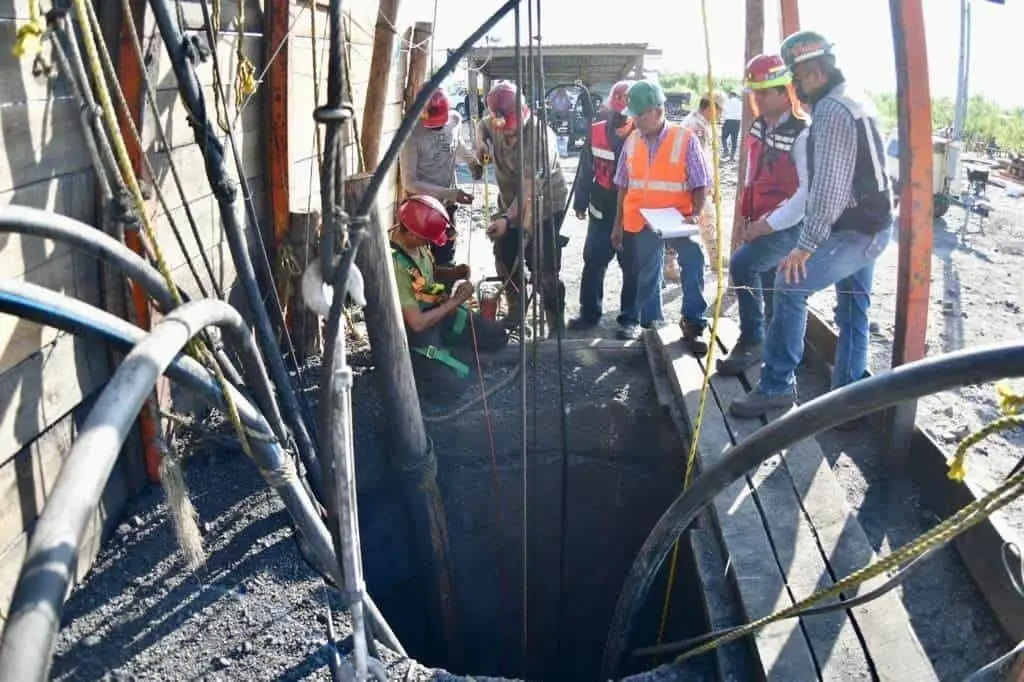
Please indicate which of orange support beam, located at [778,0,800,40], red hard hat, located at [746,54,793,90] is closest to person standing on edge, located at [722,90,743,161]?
orange support beam, located at [778,0,800,40]

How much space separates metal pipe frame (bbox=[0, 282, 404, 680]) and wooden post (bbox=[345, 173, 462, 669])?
0.81 metres

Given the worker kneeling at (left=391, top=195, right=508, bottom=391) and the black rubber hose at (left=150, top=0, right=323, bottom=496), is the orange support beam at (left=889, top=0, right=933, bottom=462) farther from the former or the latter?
the black rubber hose at (left=150, top=0, right=323, bottom=496)

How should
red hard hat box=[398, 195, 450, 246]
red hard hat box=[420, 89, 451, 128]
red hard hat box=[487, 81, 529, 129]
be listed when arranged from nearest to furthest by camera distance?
red hard hat box=[398, 195, 450, 246]
red hard hat box=[487, 81, 529, 129]
red hard hat box=[420, 89, 451, 128]

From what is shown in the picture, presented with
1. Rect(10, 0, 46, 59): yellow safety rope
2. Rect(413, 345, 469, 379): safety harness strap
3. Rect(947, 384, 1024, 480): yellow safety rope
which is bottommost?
Rect(413, 345, 469, 379): safety harness strap

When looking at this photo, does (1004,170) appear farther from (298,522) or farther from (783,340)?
(298,522)

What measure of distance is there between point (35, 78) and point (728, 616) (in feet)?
10.0

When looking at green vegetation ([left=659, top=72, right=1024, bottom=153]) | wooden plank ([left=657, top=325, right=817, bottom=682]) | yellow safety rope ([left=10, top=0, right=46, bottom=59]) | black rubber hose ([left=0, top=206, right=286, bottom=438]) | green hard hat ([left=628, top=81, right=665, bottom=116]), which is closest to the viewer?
yellow safety rope ([left=10, top=0, right=46, bottom=59])

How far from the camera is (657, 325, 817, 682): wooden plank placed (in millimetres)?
2568

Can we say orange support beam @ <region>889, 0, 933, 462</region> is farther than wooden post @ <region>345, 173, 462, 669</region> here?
Yes

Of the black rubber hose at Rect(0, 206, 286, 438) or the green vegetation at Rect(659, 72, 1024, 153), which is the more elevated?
the green vegetation at Rect(659, 72, 1024, 153)

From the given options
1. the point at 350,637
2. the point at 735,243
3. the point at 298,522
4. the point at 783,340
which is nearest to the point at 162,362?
the point at 298,522

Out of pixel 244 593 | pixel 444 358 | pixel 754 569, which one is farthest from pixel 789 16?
pixel 244 593

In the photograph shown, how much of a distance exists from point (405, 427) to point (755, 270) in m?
2.44

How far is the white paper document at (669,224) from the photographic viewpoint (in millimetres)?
5383
